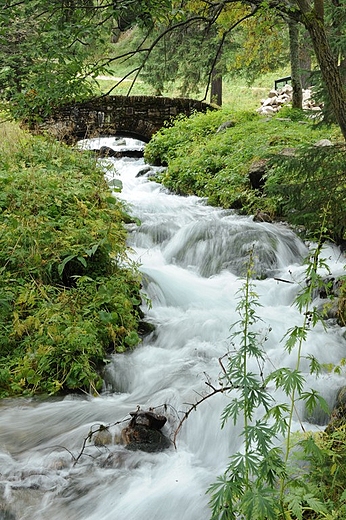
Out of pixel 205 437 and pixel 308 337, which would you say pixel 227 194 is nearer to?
pixel 308 337

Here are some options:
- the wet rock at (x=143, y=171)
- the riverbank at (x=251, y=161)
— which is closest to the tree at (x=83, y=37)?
the riverbank at (x=251, y=161)

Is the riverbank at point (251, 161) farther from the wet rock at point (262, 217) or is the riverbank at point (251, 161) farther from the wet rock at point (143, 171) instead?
the wet rock at point (143, 171)

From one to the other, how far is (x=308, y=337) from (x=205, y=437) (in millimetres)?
2004

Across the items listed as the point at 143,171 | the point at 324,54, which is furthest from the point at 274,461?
the point at 143,171

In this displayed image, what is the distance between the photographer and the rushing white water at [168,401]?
3.74 m

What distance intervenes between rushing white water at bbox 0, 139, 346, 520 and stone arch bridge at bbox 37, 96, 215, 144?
33.1ft

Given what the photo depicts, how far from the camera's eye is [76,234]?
20.9ft

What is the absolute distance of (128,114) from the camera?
18.6 meters

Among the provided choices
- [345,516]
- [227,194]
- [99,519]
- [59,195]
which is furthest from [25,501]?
[227,194]

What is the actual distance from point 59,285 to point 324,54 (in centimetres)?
367

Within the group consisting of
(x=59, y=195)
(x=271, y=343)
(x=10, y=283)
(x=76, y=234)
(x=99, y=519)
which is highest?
(x=59, y=195)

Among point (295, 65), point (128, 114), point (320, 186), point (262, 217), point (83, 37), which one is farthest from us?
point (128, 114)

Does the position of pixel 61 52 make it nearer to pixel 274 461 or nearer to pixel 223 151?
pixel 274 461

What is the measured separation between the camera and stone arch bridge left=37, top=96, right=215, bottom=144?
18.0 meters
